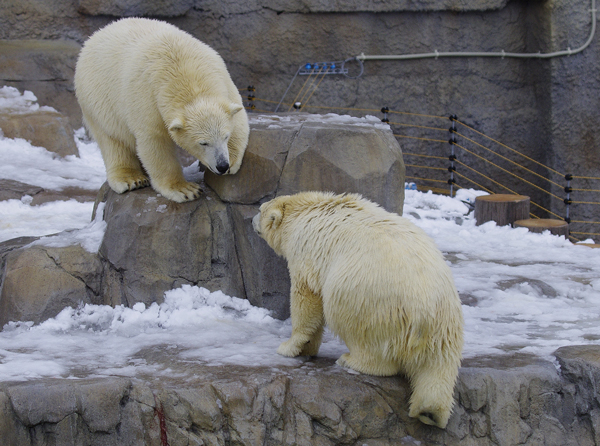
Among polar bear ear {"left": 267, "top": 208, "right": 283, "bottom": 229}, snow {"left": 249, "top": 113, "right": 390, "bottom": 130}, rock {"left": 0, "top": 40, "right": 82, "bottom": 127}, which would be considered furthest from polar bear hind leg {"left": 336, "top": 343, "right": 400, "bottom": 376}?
rock {"left": 0, "top": 40, "right": 82, "bottom": 127}

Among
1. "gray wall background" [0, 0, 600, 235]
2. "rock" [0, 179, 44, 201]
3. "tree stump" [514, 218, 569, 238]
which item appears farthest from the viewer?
"gray wall background" [0, 0, 600, 235]

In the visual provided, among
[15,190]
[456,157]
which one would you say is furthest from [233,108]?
[456,157]

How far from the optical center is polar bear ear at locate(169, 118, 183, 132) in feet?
13.1

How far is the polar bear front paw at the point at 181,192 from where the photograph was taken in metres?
4.45

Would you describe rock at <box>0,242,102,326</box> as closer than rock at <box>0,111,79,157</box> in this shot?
Yes

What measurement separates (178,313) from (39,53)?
21.5 ft

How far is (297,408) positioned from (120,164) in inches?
110

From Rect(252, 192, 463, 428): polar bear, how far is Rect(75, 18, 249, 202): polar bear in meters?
1.09

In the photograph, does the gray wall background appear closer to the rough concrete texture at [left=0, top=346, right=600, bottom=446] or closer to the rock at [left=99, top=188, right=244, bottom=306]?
the rock at [left=99, top=188, right=244, bottom=306]

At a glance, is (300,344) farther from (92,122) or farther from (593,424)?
(92,122)

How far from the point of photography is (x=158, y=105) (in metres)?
4.23

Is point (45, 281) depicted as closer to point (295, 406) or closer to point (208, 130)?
point (208, 130)

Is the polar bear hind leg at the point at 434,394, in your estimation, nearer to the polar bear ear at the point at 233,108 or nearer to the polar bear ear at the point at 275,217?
the polar bear ear at the point at 275,217

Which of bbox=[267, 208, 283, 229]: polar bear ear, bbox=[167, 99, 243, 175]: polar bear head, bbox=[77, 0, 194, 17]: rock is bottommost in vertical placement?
bbox=[267, 208, 283, 229]: polar bear ear
